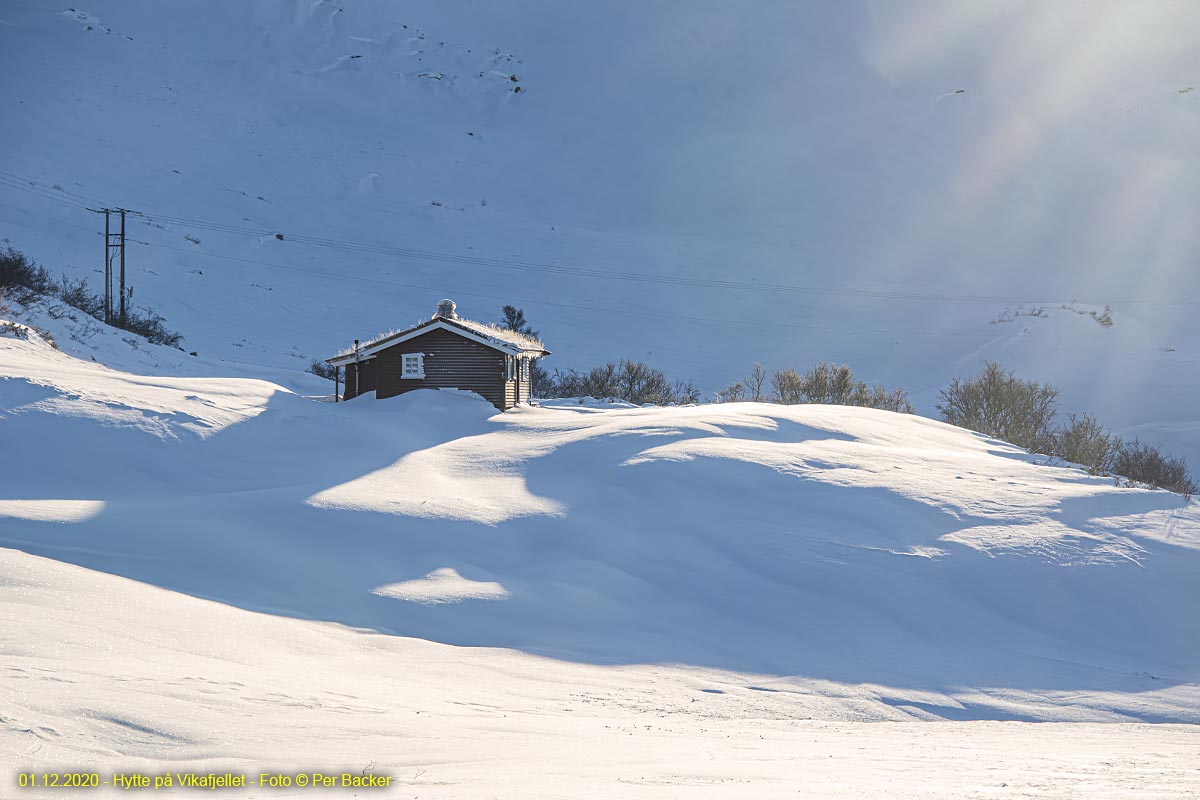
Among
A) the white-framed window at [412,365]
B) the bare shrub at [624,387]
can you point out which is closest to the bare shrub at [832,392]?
the bare shrub at [624,387]

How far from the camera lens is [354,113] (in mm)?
88500

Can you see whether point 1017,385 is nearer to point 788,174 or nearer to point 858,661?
point 858,661

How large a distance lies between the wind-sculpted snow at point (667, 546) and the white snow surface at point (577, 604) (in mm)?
59

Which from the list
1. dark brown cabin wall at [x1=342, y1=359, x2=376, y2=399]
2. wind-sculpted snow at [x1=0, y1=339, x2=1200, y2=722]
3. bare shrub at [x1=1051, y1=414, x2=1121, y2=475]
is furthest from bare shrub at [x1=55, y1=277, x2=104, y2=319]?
bare shrub at [x1=1051, y1=414, x2=1121, y2=475]

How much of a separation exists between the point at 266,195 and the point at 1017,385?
57.2m

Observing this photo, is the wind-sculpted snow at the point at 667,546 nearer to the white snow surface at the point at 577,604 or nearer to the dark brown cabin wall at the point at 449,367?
the white snow surface at the point at 577,604

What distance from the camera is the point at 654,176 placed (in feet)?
290

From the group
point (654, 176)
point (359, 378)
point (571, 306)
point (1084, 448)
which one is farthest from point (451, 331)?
point (654, 176)

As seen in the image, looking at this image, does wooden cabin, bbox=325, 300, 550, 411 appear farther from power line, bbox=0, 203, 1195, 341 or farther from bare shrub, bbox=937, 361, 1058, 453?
power line, bbox=0, 203, 1195, 341

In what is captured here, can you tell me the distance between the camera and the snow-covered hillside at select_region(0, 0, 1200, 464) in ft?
180

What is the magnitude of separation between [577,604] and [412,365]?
16.0 m

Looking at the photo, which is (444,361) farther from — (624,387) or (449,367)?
(624,387)

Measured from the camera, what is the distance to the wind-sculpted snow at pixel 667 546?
418 inches

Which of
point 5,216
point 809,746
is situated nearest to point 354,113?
point 5,216
